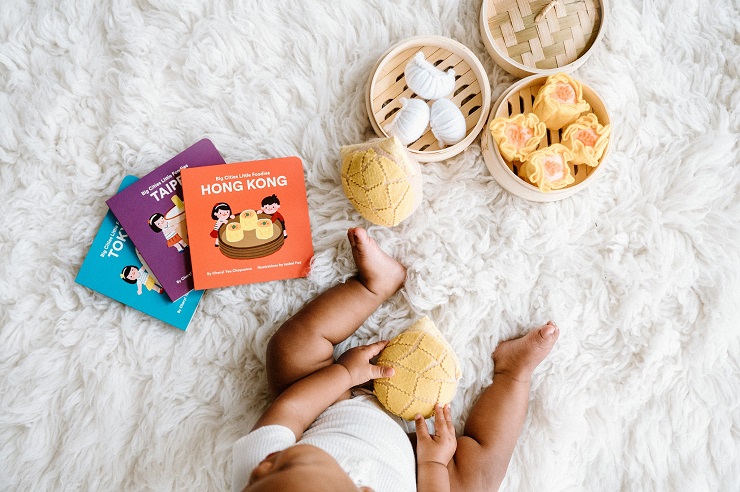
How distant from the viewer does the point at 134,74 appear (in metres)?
1.02

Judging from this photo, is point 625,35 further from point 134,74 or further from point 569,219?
point 134,74

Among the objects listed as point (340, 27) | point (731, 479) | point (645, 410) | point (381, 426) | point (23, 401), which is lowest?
point (731, 479)

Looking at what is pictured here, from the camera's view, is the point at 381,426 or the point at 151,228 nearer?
the point at 381,426

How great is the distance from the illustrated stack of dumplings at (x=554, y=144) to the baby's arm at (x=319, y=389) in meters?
0.42

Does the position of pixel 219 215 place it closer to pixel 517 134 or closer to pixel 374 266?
pixel 374 266

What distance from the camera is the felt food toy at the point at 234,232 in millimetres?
984

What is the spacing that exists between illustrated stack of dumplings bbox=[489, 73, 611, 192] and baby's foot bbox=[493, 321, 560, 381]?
25 cm

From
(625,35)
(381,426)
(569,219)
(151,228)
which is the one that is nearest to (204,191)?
(151,228)

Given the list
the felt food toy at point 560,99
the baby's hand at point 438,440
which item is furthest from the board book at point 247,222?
the felt food toy at point 560,99

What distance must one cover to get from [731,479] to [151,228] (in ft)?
3.78

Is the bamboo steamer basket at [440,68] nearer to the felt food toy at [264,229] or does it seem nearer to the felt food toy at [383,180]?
the felt food toy at [383,180]

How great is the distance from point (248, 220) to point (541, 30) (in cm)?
66

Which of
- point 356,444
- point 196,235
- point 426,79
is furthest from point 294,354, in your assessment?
point 426,79

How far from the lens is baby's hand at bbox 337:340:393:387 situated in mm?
906
